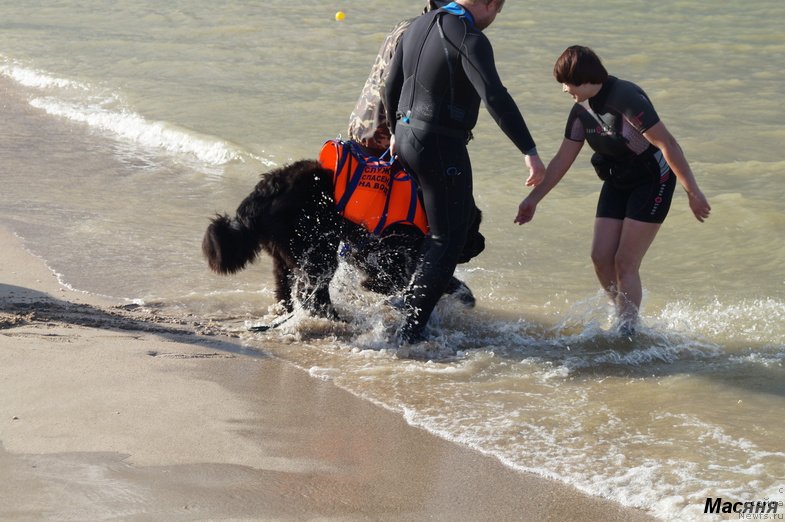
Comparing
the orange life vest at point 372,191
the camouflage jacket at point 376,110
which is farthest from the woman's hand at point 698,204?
the camouflage jacket at point 376,110

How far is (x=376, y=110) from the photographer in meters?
5.93

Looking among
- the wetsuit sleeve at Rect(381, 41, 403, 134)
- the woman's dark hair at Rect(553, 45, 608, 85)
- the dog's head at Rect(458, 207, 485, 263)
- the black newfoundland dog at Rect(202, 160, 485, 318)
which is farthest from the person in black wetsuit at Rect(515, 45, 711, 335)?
the wetsuit sleeve at Rect(381, 41, 403, 134)

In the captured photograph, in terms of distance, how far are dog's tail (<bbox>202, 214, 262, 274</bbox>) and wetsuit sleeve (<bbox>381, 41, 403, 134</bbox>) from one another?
3.34ft

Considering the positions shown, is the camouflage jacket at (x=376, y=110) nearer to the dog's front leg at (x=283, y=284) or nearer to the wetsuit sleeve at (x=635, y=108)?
the dog's front leg at (x=283, y=284)

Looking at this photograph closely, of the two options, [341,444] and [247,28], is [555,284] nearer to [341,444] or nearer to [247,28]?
[341,444]

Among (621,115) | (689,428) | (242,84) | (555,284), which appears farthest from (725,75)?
(689,428)

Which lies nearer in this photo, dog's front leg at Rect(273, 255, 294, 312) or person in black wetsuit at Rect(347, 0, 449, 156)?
person in black wetsuit at Rect(347, 0, 449, 156)

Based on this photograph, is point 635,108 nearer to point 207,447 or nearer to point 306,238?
point 306,238

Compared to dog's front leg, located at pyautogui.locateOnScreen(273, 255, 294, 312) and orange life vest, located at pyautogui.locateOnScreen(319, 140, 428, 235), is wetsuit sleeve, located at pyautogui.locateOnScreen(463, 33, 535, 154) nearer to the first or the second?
orange life vest, located at pyautogui.locateOnScreen(319, 140, 428, 235)

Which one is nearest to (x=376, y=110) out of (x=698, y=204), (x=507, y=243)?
(x=698, y=204)

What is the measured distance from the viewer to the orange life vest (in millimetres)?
5621

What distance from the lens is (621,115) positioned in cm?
544

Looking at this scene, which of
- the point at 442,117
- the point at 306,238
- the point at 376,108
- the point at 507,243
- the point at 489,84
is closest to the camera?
the point at 489,84

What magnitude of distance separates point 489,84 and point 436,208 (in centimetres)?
80
